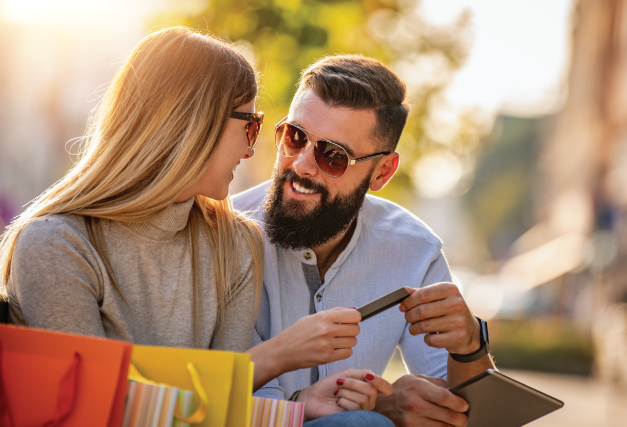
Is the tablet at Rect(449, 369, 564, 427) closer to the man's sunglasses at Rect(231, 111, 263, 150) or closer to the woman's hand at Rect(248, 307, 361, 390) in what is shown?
the woman's hand at Rect(248, 307, 361, 390)

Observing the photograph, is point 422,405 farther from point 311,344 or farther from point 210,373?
point 210,373

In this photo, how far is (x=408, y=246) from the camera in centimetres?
359

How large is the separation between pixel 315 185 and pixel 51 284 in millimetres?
1580

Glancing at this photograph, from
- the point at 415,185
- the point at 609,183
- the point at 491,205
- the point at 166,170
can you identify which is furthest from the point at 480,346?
the point at 491,205

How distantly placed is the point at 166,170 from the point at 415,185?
906 cm

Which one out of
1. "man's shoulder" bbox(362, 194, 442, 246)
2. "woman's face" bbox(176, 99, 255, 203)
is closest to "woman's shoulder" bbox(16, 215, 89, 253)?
"woman's face" bbox(176, 99, 255, 203)

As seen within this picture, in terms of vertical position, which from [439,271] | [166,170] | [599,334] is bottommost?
[599,334]

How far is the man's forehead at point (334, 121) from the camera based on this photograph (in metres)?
3.45

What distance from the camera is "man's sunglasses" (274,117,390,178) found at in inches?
134

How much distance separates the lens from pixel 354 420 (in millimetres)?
2312

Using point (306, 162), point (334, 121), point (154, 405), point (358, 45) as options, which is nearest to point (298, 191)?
point (306, 162)

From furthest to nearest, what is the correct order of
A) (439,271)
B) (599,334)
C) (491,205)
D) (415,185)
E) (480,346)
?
(491,205), (599,334), (415,185), (439,271), (480,346)

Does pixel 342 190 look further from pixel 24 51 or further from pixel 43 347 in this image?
pixel 24 51

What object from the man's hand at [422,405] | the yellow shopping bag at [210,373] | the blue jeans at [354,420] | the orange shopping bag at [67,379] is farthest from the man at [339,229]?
the orange shopping bag at [67,379]
